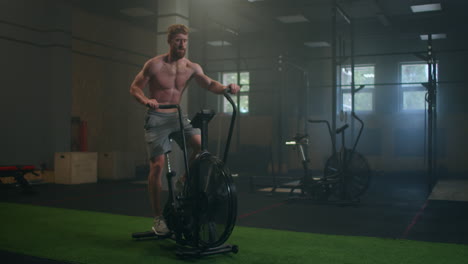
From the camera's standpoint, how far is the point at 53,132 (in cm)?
823

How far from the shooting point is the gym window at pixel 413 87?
1050 cm

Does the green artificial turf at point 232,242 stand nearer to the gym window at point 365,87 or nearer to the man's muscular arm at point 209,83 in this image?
the man's muscular arm at point 209,83

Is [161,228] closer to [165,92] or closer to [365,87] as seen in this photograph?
[165,92]

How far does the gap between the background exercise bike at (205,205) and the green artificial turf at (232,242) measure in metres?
0.11

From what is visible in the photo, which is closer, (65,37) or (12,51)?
(12,51)

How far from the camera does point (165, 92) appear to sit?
317cm

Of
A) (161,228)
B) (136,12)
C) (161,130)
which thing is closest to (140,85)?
(161,130)

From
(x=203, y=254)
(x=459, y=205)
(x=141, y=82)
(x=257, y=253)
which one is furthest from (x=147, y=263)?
(x=459, y=205)

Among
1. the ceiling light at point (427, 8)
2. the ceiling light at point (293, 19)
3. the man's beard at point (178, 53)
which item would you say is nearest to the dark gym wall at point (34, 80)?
the ceiling light at point (293, 19)

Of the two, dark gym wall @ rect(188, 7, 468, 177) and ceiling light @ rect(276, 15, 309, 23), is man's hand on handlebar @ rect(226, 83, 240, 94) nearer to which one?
dark gym wall @ rect(188, 7, 468, 177)

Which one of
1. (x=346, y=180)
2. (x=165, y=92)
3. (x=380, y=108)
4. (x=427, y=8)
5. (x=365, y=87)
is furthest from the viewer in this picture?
(x=365, y=87)

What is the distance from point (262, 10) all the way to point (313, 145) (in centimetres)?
374

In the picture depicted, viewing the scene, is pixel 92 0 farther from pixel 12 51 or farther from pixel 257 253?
pixel 257 253

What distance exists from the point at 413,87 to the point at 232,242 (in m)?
8.62
